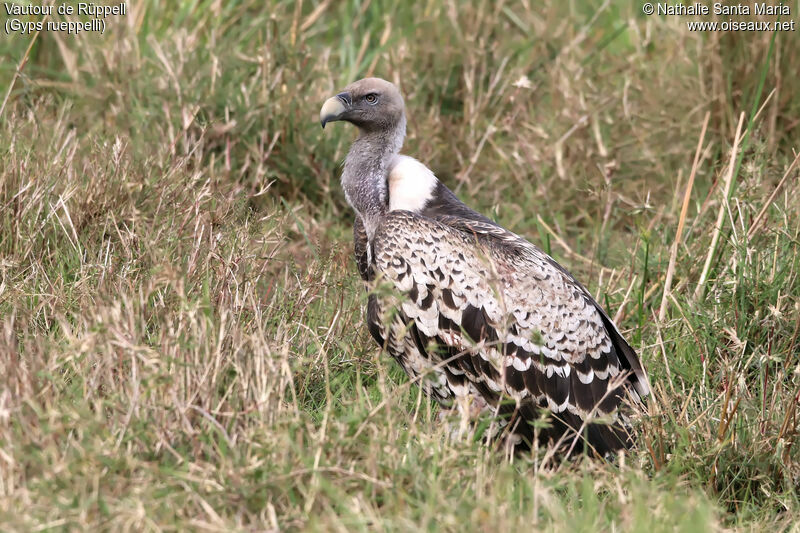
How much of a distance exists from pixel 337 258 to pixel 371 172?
696 mm

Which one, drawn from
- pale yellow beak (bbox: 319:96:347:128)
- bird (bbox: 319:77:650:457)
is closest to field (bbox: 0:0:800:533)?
bird (bbox: 319:77:650:457)

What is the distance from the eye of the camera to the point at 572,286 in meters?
4.07

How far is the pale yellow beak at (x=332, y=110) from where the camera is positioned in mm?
4363

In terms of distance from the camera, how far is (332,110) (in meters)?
4.38

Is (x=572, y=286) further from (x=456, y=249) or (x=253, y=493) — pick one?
(x=253, y=493)

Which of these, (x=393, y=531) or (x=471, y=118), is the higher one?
(x=471, y=118)

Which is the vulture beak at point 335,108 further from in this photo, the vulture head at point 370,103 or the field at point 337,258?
the field at point 337,258

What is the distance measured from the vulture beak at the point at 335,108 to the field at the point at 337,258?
0.51 m

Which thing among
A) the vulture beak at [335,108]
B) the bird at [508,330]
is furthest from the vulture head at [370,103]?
the bird at [508,330]

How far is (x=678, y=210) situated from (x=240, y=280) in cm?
263

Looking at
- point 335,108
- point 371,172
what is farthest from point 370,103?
point 371,172

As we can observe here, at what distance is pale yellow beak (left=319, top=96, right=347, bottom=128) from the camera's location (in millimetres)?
4363

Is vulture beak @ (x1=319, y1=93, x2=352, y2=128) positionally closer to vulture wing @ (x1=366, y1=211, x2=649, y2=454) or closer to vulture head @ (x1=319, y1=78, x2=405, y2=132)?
vulture head @ (x1=319, y1=78, x2=405, y2=132)

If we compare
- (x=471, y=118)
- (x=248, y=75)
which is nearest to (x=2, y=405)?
(x=248, y=75)
